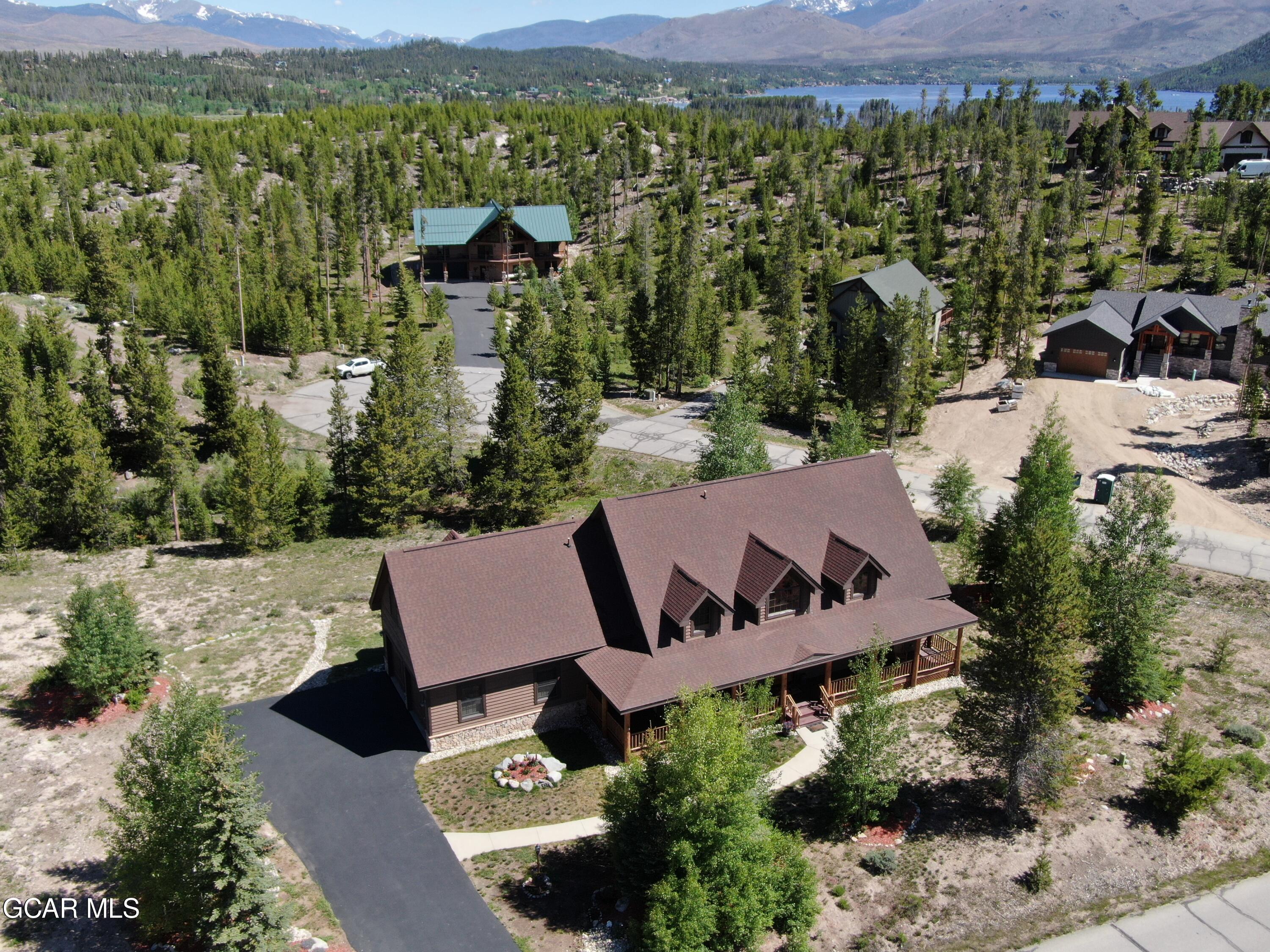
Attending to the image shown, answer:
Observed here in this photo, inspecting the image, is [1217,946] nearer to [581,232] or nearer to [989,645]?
[989,645]

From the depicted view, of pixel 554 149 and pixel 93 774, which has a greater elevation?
pixel 554 149

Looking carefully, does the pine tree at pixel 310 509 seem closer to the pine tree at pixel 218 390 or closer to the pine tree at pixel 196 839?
the pine tree at pixel 218 390

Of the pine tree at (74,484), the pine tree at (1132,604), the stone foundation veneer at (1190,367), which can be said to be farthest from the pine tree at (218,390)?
the stone foundation veneer at (1190,367)

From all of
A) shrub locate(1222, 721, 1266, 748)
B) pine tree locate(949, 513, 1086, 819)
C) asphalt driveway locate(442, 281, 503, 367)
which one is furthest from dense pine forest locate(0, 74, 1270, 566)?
shrub locate(1222, 721, 1266, 748)

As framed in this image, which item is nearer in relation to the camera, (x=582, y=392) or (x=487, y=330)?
(x=582, y=392)

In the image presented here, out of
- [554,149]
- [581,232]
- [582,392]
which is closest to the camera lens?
[582,392]

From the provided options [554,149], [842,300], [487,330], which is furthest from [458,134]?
[842,300]
